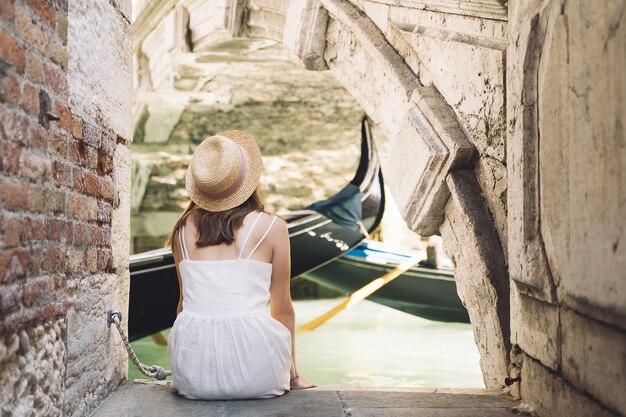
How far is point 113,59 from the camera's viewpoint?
193 cm

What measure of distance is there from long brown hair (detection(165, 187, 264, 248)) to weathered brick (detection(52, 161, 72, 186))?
1.36 feet

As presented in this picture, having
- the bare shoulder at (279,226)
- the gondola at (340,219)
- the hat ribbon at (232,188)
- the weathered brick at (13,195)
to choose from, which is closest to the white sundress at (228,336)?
the bare shoulder at (279,226)

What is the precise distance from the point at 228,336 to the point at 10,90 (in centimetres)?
88

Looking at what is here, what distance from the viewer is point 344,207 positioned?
656 centimetres

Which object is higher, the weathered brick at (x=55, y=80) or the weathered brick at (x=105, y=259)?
the weathered brick at (x=55, y=80)

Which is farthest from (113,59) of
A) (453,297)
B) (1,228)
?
(453,297)

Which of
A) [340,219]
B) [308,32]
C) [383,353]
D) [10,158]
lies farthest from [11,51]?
[340,219]

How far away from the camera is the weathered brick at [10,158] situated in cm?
122

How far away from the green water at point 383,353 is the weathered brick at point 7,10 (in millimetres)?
2829

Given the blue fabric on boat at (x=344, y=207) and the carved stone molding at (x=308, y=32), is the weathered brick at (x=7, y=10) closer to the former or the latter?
the carved stone molding at (x=308, y=32)

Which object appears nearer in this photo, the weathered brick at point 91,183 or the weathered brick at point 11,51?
the weathered brick at point 11,51

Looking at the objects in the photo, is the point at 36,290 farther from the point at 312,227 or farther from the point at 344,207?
the point at 344,207

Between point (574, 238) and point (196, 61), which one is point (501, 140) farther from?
point (196, 61)

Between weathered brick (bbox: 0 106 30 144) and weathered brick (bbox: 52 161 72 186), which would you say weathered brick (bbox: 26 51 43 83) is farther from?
weathered brick (bbox: 52 161 72 186)
